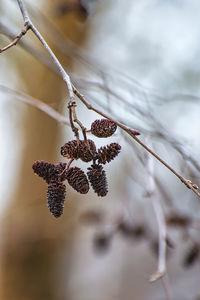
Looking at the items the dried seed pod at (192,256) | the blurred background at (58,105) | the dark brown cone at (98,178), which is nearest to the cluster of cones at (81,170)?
the dark brown cone at (98,178)

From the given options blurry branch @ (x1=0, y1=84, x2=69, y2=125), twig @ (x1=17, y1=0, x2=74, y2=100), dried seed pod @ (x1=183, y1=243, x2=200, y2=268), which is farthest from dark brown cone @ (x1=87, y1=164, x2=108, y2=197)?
dried seed pod @ (x1=183, y1=243, x2=200, y2=268)

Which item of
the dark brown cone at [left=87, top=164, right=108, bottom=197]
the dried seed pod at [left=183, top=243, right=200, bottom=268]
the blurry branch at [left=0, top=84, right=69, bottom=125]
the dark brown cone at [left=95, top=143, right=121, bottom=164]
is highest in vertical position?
the blurry branch at [left=0, top=84, right=69, bottom=125]

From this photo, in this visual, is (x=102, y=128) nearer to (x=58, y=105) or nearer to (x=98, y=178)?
(x=98, y=178)

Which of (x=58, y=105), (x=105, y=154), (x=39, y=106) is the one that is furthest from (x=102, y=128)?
Answer: (x=58, y=105)

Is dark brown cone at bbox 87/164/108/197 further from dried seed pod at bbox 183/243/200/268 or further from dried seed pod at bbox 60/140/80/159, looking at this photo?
dried seed pod at bbox 183/243/200/268

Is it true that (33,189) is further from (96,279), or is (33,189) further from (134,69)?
(96,279)

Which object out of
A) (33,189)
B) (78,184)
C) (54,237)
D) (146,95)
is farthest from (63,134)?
(78,184)
